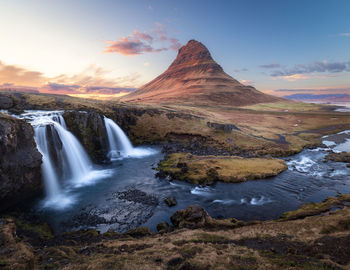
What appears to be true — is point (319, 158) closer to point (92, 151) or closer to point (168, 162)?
point (168, 162)

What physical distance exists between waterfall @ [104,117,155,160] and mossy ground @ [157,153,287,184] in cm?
1229

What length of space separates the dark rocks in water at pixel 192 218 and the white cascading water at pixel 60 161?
16.1 metres

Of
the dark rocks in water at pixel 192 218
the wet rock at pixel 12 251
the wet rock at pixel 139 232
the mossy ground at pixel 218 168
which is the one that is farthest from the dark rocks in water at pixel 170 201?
the wet rock at pixel 12 251

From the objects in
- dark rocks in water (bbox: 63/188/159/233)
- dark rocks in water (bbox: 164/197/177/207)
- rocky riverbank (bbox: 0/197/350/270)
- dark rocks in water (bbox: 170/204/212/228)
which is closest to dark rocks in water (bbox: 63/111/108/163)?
dark rocks in water (bbox: 63/188/159/233)

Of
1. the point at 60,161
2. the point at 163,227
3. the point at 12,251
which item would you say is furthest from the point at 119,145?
the point at 12,251

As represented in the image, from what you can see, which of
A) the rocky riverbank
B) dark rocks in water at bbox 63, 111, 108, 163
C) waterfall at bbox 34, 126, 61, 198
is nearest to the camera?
the rocky riverbank

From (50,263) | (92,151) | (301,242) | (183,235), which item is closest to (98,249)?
(50,263)

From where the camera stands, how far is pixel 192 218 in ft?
69.3

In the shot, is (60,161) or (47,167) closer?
(47,167)

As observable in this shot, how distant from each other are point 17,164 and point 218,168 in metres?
32.6

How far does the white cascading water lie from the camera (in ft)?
98.7

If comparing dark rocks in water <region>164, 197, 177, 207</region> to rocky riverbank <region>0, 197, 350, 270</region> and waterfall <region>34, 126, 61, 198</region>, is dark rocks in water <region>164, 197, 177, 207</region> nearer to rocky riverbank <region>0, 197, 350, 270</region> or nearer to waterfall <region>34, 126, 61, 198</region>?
rocky riverbank <region>0, 197, 350, 270</region>

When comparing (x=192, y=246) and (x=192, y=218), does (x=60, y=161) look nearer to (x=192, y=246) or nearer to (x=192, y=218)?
(x=192, y=218)

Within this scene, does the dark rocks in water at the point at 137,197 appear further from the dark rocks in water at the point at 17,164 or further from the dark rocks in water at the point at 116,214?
the dark rocks in water at the point at 17,164
